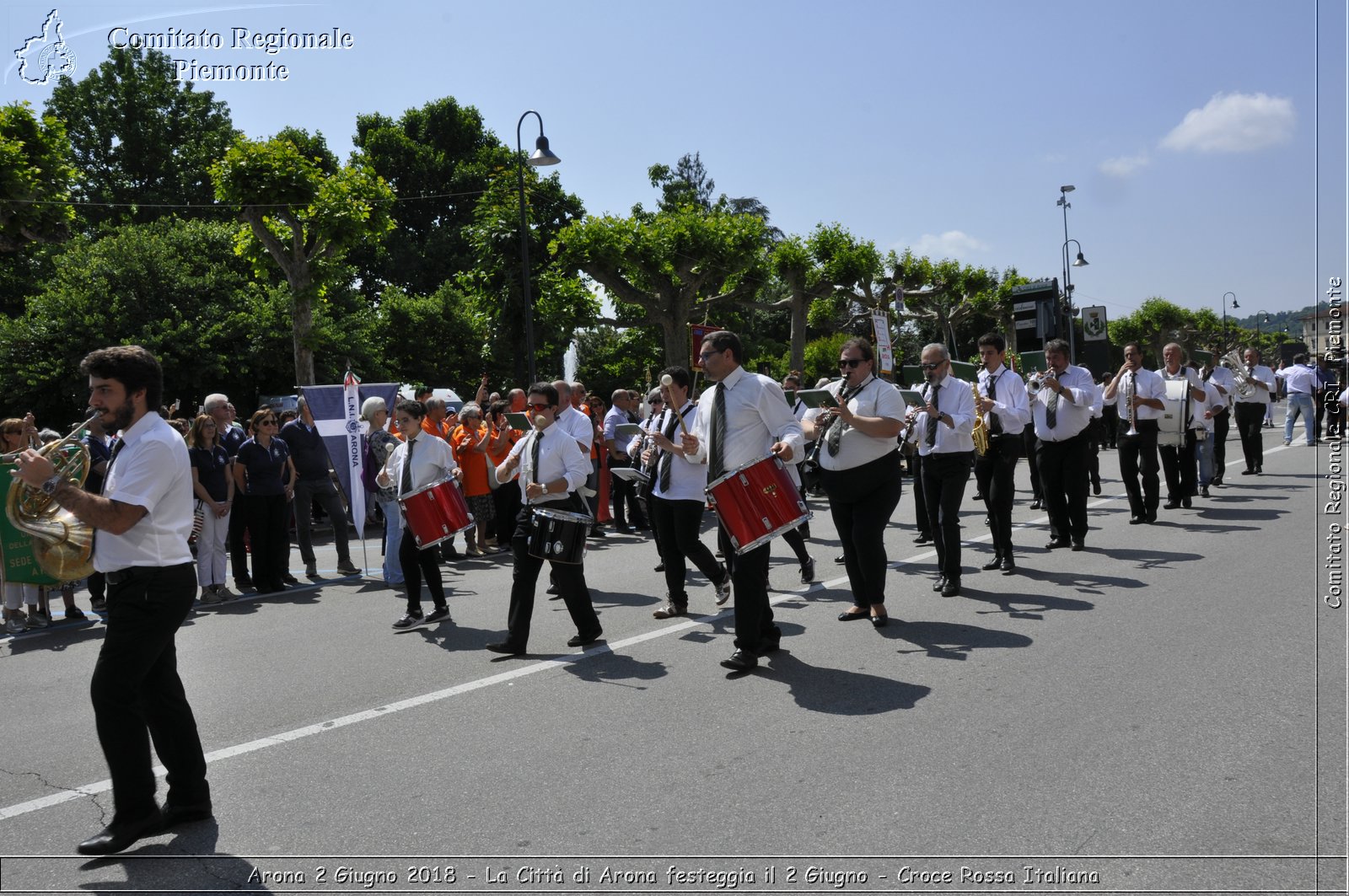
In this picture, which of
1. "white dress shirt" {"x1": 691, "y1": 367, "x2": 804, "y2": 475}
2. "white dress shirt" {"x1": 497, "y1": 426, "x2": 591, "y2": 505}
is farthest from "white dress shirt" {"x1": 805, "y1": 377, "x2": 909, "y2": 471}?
"white dress shirt" {"x1": 497, "y1": 426, "x2": 591, "y2": 505}

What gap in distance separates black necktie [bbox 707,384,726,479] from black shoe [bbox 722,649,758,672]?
1.13 metres

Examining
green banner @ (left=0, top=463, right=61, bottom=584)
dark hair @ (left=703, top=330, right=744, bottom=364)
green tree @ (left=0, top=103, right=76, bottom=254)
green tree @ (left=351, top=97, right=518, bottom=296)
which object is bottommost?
green banner @ (left=0, top=463, right=61, bottom=584)

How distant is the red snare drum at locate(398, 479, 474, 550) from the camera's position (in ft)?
27.7

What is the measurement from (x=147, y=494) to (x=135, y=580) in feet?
1.20

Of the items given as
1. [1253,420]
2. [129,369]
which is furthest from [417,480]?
[1253,420]

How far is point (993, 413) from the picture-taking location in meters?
9.63

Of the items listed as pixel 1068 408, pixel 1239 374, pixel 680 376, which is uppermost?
pixel 1239 374

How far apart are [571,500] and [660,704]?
2.05m

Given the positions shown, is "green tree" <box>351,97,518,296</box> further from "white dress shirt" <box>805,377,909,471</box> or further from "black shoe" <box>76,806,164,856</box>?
"black shoe" <box>76,806,164,856</box>

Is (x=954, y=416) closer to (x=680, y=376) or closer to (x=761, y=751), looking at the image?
(x=680, y=376)

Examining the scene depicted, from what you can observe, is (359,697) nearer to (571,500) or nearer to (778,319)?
(571,500)

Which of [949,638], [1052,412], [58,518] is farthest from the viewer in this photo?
[1052,412]

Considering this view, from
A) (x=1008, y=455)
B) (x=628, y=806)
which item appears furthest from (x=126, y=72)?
(x=628, y=806)

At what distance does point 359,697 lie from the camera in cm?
652
